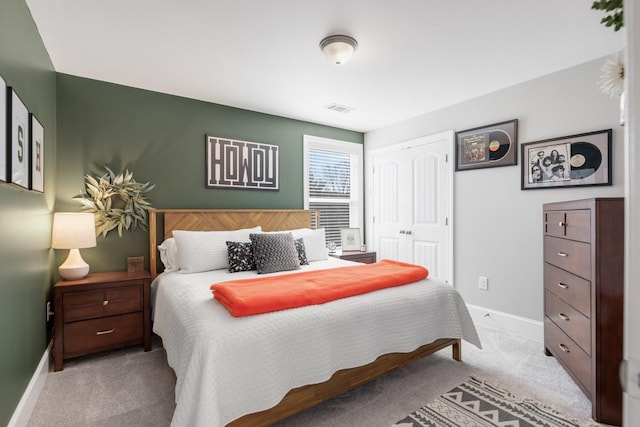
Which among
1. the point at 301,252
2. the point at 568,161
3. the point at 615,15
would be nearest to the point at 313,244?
the point at 301,252

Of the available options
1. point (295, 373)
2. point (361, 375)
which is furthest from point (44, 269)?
point (361, 375)

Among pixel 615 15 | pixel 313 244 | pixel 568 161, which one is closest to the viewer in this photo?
pixel 615 15

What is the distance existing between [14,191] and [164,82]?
1782mm

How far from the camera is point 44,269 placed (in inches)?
96.4

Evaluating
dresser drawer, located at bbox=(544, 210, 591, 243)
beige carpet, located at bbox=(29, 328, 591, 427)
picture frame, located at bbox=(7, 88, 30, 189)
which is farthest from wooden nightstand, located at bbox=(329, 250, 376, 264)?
picture frame, located at bbox=(7, 88, 30, 189)

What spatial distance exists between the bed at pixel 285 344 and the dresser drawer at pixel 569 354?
58cm

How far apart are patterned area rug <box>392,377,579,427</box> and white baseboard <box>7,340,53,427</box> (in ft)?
6.59

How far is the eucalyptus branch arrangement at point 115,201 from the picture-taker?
2992mm

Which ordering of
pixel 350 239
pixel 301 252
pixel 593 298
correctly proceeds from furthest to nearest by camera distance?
1. pixel 350 239
2. pixel 301 252
3. pixel 593 298

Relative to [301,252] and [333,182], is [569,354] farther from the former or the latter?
[333,182]

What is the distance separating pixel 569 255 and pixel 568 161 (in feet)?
3.41

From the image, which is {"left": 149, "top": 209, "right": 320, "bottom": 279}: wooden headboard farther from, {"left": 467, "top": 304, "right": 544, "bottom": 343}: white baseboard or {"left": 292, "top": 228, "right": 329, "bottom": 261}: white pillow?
{"left": 467, "top": 304, "right": 544, "bottom": 343}: white baseboard

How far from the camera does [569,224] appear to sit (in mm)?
2215

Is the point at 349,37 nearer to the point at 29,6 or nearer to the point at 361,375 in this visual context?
the point at 29,6
